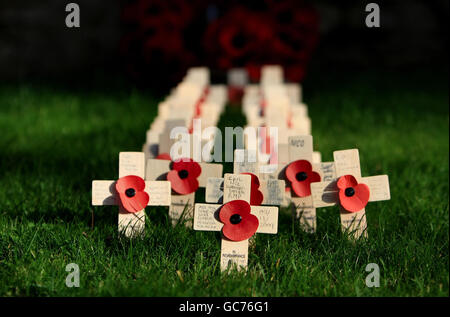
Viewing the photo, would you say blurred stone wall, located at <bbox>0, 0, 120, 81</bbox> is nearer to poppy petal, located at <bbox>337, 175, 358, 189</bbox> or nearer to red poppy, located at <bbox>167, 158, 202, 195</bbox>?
red poppy, located at <bbox>167, 158, 202, 195</bbox>

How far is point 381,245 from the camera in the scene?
204cm

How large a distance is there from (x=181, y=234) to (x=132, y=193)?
221 mm

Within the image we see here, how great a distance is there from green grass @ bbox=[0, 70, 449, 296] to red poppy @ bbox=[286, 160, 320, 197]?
0.47 feet

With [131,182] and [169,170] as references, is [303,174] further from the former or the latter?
[131,182]

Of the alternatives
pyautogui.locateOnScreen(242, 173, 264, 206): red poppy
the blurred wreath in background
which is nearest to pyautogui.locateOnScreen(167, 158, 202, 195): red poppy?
pyautogui.locateOnScreen(242, 173, 264, 206): red poppy

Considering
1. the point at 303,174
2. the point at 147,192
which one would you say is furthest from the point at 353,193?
the point at 147,192

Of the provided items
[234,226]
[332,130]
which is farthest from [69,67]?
[234,226]

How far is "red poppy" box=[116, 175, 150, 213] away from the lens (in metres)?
2.07

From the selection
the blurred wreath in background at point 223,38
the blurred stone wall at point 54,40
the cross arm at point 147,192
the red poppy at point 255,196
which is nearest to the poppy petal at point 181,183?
the cross arm at point 147,192

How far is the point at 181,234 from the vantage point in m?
2.08
